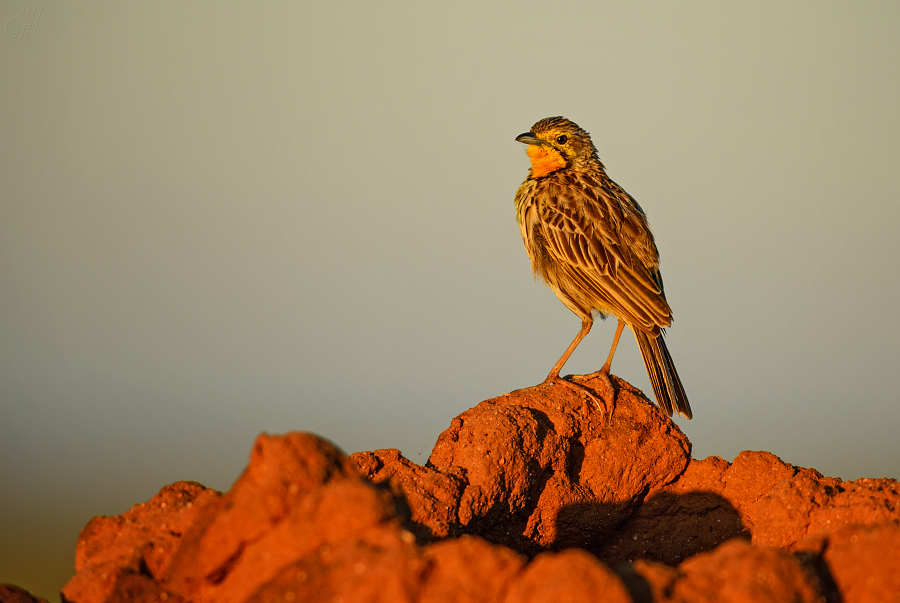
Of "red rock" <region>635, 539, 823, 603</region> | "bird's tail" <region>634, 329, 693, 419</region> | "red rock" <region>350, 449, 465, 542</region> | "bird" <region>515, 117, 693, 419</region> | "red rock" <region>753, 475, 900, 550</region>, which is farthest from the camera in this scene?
"bird" <region>515, 117, 693, 419</region>

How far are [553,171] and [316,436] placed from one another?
18.3ft

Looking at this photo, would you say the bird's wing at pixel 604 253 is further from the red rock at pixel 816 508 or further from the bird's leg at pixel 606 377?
the red rock at pixel 816 508

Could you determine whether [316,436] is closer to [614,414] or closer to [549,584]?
[549,584]

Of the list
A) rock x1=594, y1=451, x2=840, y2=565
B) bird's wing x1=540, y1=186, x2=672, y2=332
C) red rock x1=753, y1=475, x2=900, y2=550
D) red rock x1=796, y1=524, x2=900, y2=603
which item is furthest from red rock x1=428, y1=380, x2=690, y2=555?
red rock x1=796, y1=524, x2=900, y2=603

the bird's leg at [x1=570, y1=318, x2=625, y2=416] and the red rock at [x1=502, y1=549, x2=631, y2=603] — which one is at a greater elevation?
the bird's leg at [x1=570, y1=318, x2=625, y2=416]

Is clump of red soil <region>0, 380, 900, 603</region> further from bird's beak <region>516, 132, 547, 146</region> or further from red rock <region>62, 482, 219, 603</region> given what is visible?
bird's beak <region>516, 132, 547, 146</region>

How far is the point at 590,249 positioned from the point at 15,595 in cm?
552

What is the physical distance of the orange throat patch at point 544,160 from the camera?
323 inches

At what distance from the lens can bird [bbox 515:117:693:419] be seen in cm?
707

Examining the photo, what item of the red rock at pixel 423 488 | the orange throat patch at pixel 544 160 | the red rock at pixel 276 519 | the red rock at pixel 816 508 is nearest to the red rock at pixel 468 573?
the red rock at pixel 276 519

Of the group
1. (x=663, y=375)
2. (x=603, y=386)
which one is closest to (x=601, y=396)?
(x=603, y=386)

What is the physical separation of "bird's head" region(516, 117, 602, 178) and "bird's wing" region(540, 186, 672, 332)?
21.6 inches

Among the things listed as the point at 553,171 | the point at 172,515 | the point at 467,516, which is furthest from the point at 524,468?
the point at 553,171

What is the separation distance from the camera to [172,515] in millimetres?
4363
